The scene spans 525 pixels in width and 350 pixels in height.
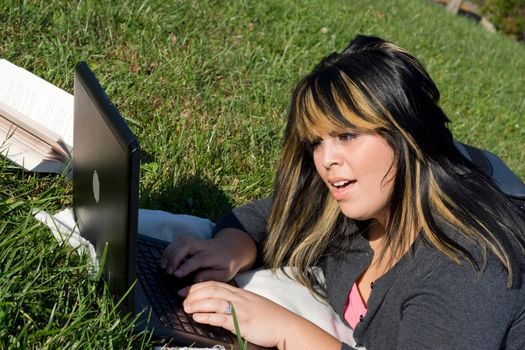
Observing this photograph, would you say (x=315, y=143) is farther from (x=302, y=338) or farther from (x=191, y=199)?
(x=191, y=199)

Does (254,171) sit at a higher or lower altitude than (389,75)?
lower

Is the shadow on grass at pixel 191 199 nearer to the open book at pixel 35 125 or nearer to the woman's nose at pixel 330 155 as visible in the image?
the open book at pixel 35 125

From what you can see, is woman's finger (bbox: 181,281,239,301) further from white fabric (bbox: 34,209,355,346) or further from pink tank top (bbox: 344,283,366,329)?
pink tank top (bbox: 344,283,366,329)

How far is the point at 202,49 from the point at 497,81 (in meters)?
4.07

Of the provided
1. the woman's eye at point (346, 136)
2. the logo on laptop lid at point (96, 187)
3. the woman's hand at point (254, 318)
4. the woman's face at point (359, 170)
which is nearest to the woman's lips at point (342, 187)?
the woman's face at point (359, 170)

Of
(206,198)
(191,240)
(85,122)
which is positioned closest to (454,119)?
(206,198)

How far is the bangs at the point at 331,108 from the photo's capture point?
7.99ft

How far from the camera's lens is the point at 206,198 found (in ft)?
12.1

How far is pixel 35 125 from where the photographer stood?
3145 mm

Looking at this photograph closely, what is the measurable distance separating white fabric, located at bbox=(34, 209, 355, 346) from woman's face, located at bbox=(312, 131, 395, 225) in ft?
1.61

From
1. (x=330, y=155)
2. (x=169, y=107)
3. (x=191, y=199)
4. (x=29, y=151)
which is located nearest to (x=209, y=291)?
(x=330, y=155)

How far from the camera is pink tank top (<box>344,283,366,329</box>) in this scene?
2.84 meters

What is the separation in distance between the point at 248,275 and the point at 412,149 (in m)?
0.87

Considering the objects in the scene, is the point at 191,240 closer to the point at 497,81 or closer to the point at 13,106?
the point at 13,106
